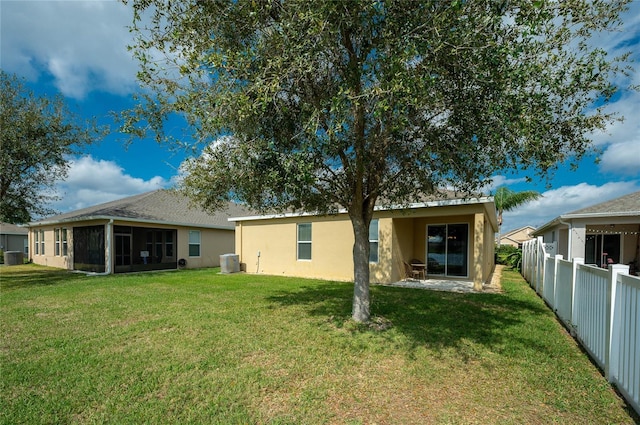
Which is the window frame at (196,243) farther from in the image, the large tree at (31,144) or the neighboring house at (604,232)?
the neighboring house at (604,232)

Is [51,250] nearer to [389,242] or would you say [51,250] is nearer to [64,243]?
[64,243]

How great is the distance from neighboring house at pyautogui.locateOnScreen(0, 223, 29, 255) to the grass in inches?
1308

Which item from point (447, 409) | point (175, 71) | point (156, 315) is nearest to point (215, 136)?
point (175, 71)

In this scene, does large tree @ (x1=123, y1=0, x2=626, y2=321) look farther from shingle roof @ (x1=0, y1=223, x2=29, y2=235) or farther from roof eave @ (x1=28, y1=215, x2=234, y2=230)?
shingle roof @ (x1=0, y1=223, x2=29, y2=235)

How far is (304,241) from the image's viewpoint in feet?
49.1

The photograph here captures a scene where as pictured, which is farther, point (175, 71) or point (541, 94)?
point (175, 71)

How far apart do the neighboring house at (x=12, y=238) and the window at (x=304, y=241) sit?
32.6m

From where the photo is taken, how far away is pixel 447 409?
3.54 m

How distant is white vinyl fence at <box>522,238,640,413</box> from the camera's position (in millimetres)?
3466

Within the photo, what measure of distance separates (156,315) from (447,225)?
10.8m

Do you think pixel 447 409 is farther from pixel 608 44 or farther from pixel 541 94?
pixel 608 44

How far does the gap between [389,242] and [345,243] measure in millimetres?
1967

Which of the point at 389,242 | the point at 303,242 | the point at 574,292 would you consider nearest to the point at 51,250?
the point at 303,242

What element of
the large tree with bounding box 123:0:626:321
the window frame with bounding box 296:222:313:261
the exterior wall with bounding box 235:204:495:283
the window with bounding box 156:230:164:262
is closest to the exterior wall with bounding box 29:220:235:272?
the window with bounding box 156:230:164:262
